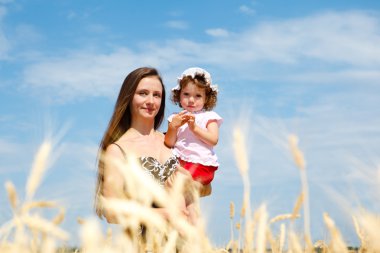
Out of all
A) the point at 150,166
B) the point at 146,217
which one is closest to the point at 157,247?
the point at 146,217

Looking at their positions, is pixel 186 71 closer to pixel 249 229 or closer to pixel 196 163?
pixel 196 163

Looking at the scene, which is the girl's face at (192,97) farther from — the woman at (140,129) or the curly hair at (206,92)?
the woman at (140,129)

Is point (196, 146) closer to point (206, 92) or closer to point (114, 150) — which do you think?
point (206, 92)

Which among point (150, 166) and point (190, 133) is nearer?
point (150, 166)

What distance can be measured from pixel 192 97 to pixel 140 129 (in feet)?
2.06

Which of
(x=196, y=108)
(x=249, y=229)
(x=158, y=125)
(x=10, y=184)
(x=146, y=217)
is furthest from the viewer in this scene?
(x=158, y=125)

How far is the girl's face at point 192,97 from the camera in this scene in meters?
5.32

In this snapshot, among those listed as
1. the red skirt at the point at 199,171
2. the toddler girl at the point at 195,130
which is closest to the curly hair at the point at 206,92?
the toddler girl at the point at 195,130

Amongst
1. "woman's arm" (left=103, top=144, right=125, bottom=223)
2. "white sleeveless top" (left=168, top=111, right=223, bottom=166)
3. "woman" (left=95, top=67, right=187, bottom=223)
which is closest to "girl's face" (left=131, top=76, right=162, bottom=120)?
"woman" (left=95, top=67, right=187, bottom=223)

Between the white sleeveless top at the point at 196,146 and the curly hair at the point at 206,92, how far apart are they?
27 cm

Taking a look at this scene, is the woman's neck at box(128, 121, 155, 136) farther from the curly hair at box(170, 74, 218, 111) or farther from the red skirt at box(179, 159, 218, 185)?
the red skirt at box(179, 159, 218, 185)

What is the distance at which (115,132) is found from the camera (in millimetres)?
5441

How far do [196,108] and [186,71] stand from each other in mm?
457

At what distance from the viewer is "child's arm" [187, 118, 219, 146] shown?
5.03 meters
